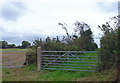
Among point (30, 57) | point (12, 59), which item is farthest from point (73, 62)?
point (12, 59)

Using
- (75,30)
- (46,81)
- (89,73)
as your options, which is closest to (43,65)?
(46,81)

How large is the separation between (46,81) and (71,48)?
680 cm

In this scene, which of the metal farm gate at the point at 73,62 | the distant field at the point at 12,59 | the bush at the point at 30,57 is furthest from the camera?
the distant field at the point at 12,59

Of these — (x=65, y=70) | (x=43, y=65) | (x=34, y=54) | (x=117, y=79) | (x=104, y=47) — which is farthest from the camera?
(x=34, y=54)

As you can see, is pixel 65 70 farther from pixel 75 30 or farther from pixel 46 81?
pixel 75 30

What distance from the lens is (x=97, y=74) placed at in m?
7.45

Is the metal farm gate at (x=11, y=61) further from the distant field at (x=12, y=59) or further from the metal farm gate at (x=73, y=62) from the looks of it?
the metal farm gate at (x=73, y=62)

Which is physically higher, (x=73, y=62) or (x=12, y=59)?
(x=73, y=62)

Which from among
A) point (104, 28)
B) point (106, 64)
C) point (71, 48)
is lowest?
point (106, 64)

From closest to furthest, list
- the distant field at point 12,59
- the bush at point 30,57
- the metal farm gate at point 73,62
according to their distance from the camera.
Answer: the metal farm gate at point 73,62 < the bush at point 30,57 < the distant field at point 12,59

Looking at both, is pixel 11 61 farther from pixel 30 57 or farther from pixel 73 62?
pixel 73 62

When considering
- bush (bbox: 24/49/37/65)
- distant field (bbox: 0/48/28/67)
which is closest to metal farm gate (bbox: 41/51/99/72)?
bush (bbox: 24/49/37/65)

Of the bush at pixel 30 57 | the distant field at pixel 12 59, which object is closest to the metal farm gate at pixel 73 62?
the bush at pixel 30 57

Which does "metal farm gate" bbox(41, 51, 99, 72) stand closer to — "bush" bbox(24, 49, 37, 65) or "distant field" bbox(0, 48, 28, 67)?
"bush" bbox(24, 49, 37, 65)
